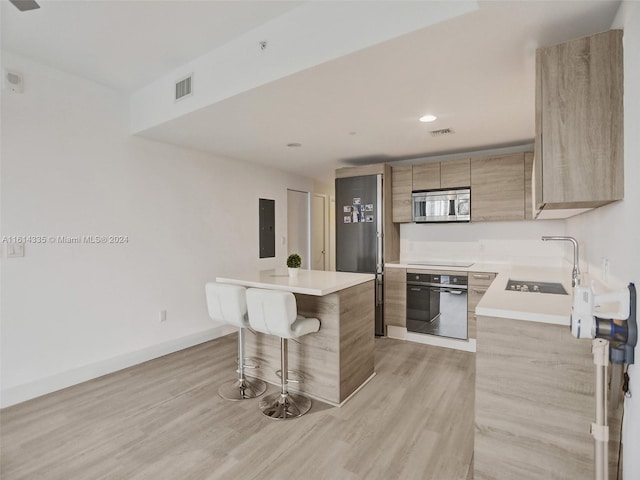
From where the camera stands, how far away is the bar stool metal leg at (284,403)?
2426 millimetres

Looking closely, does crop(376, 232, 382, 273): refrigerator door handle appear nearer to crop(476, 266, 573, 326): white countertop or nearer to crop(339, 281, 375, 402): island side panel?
crop(339, 281, 375, 402): island side panel

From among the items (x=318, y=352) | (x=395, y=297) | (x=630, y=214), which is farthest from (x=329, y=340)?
(x=630, y=214)

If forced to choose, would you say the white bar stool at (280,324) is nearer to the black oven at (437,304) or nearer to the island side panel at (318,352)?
the island side panel at (318,352)

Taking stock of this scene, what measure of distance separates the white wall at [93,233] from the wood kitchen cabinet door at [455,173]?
2.85 metres

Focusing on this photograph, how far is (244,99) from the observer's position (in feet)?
8.18

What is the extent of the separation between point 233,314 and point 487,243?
3.26 m

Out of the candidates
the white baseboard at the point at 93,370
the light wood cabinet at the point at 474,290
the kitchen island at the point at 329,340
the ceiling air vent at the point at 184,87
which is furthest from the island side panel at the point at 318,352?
the ceiling air vent at the point at 184,87

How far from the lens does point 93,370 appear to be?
307cm

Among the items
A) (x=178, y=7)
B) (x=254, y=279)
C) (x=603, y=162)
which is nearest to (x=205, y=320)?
(x=254, y=279)

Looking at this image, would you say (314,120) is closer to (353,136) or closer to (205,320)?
(353,136)

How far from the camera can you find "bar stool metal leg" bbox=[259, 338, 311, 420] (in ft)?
7.96

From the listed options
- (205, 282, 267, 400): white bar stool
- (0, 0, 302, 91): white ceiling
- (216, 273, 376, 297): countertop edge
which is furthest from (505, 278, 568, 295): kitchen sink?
(0, 0, 302, 91): white ceiling

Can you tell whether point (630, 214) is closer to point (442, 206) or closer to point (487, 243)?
point (442, 206)

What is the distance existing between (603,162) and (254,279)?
2.42 meters
